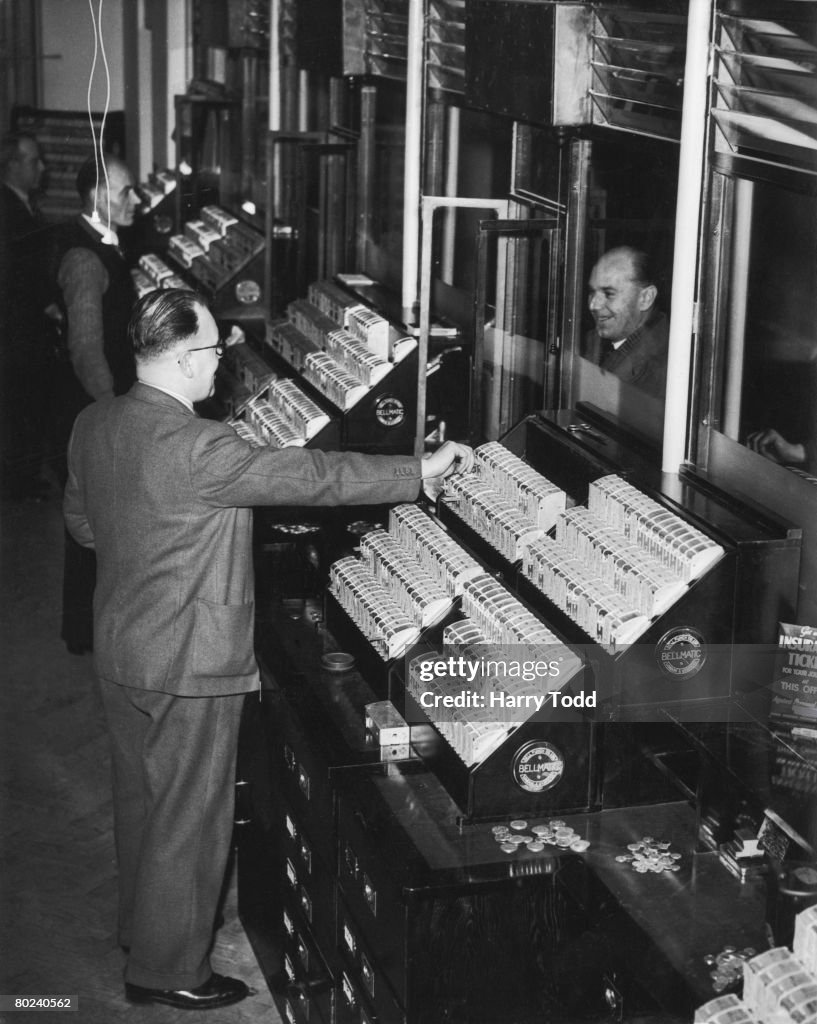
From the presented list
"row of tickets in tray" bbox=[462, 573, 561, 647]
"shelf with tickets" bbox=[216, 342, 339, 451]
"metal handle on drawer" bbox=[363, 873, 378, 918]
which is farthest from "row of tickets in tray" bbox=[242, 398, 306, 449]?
"metal handle on drawer" bbox=[363, 873, 378, 918]

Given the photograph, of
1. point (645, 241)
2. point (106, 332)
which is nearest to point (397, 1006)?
point (645, 241)

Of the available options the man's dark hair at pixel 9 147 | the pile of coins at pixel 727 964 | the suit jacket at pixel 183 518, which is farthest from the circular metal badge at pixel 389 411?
the man's dark hair at pixel 9 147

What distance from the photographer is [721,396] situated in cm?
349

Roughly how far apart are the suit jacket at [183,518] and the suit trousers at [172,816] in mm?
88

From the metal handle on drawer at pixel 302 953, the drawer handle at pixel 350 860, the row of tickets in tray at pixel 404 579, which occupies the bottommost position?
the metal handle on drawer at pixel 302 953

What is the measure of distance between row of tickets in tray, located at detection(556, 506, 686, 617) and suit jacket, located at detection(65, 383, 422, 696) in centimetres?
37

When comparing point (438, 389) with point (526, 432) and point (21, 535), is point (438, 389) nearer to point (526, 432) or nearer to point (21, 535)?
point (526, 432)

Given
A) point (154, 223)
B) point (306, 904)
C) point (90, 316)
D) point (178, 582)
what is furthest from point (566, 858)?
point (154, 223)

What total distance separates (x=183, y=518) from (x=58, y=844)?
1.62m

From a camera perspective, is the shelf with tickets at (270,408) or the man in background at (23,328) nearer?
the shelf with tickets at (270,408)

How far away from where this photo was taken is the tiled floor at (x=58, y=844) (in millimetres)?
3771

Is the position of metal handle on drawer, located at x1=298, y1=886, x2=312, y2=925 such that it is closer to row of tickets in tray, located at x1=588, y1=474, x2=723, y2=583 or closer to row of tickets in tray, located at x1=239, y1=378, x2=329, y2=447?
row of tickets in tray, located at x1=588, y1=474, x2=723, y2=583

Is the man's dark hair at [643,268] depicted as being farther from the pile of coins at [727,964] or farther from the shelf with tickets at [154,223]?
the shelf with tickets at [154,223]

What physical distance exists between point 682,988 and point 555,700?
0.56m
